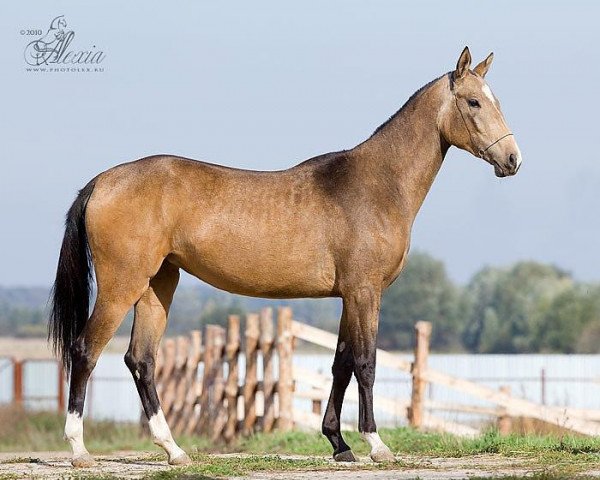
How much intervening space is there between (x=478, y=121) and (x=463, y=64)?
478mm

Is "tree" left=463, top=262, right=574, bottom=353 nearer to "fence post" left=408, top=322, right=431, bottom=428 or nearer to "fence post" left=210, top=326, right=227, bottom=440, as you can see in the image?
"fence post" left=210, top=326, right=227, bottom=440

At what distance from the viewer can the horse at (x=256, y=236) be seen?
32.1 feet

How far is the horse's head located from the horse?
0.4 inches

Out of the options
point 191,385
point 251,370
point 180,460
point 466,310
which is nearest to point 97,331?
point 180,460

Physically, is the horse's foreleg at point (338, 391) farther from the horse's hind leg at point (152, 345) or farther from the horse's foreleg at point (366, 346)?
the horse's hind leg at point (152, 345)

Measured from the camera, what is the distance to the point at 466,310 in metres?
91.3

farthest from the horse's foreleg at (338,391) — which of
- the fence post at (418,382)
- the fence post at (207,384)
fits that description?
the fence post at (207,384)

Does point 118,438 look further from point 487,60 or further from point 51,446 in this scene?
point 487,60

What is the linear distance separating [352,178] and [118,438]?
1363cm

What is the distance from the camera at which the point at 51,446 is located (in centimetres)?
2092

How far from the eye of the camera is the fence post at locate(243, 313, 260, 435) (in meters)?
18.5

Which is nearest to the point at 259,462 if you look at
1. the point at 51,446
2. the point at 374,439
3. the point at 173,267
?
the point at 374,439

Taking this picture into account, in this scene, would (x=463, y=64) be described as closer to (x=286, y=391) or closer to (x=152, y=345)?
(x=152, y=345)

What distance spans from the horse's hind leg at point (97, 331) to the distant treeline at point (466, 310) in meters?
59.6
